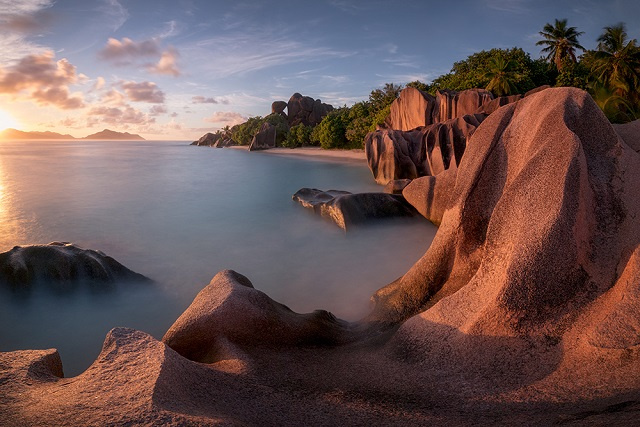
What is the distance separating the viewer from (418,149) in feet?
87.0

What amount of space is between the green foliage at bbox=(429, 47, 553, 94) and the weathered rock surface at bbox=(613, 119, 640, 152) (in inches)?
1582

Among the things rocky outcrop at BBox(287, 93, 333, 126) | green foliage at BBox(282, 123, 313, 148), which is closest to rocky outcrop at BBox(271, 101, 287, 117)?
rocky outcrop at BBox(287, 93, 333, 126)

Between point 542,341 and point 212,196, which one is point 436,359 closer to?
point 542,341

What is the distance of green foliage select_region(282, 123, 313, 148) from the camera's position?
7312 centimetres

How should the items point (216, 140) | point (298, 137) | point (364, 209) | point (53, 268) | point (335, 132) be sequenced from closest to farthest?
point (53, 268)
point (364, 209)
point (335, 132)
point (298, 137)
point (216, 140)

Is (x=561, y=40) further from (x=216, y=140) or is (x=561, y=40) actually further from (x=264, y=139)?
(x=216, y=140)

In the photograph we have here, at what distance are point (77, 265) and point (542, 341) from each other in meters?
9.31

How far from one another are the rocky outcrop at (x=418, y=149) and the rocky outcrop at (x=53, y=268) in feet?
57.6

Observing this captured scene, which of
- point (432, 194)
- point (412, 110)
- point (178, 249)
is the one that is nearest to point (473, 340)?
point (432, 194)

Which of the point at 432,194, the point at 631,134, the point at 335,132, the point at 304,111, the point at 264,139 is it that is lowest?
Result: the point at 432,194

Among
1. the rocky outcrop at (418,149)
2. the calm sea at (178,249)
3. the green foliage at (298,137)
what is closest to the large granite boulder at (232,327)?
the calm sea at (178,249)

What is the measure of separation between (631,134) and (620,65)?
152ft

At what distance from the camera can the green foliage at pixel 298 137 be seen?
73.1m

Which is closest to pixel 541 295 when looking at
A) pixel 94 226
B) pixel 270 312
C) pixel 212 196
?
pixel 270 312
